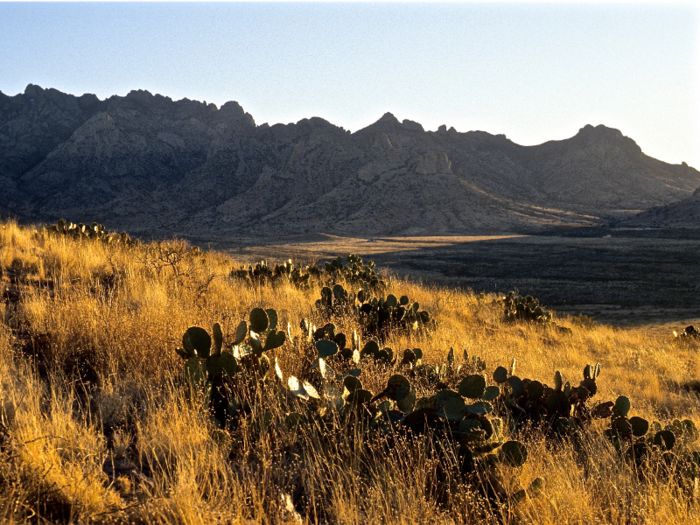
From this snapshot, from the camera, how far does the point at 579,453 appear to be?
373cm

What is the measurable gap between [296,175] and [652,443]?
293 ft

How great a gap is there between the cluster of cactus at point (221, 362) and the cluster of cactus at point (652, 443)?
2.77 m

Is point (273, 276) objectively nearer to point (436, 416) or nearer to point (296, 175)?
point (436, 416)

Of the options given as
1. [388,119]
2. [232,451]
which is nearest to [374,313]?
[232,451]

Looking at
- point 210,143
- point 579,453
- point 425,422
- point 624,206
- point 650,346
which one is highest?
point 210,143

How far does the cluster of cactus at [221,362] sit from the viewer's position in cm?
332

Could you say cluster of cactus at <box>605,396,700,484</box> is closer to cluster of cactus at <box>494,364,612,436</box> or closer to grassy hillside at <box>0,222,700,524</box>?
grassy hillside at <box>0,222,700,524</box>

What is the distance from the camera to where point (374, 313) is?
23.5 feet

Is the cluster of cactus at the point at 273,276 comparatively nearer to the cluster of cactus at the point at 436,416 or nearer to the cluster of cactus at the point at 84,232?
the cluster of cactus at the point at 84,232

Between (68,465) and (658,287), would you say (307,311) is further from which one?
(658,287)

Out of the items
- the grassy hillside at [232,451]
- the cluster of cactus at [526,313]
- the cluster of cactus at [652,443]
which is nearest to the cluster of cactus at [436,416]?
the grassy hillside at [232,451]

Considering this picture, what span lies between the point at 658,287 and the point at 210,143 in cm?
10329

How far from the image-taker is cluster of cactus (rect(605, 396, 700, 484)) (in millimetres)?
3435

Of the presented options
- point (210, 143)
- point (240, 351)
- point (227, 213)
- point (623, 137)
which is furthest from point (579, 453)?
point (623, 137)
